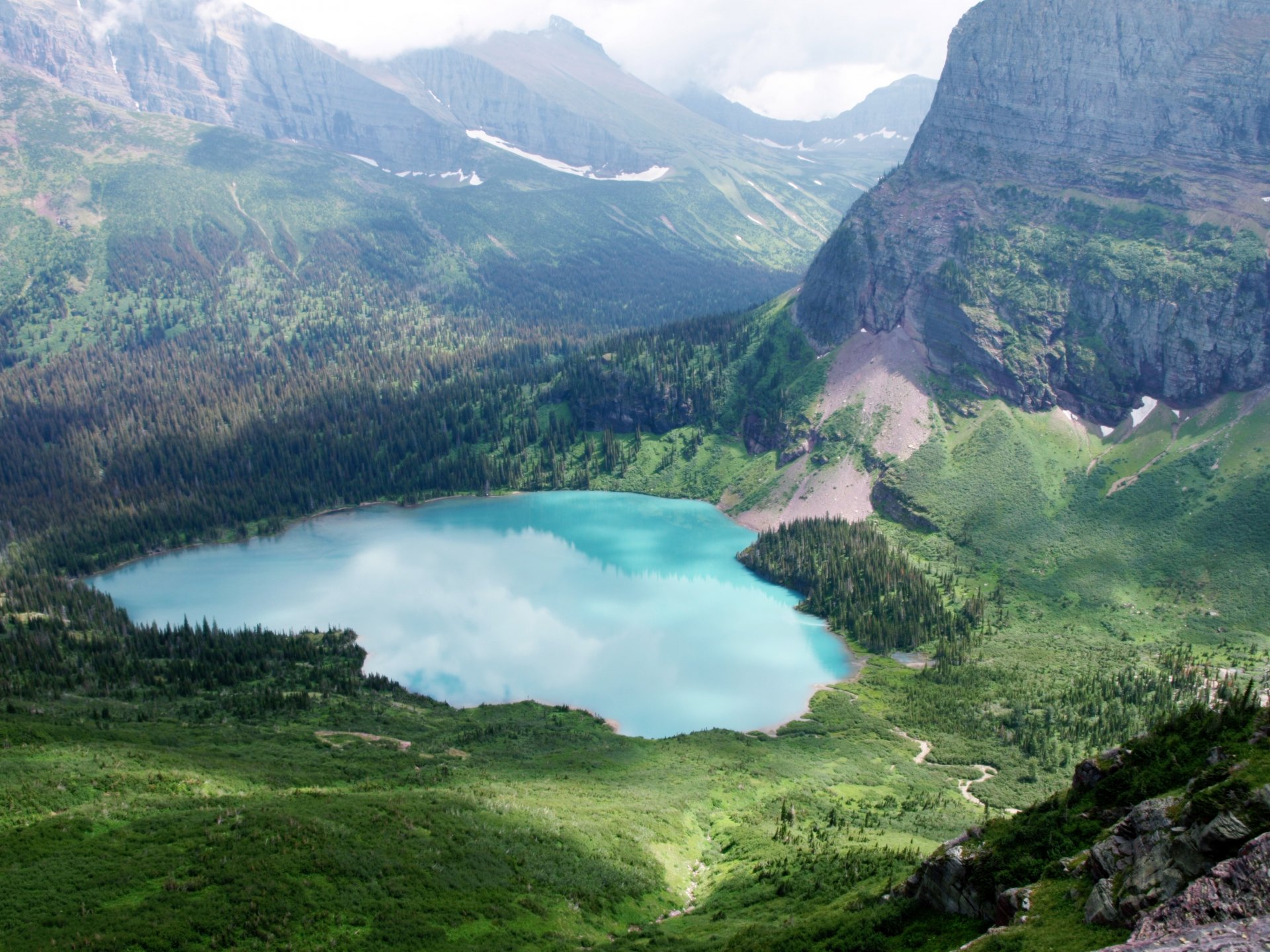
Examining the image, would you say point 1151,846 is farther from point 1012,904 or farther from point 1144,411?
point 1144,411

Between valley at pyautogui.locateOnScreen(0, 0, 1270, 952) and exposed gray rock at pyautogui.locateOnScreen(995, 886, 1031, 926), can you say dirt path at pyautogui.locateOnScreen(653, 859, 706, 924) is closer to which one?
valley at pyautogui.locateOnScreen(0, 0, 1270, 952)

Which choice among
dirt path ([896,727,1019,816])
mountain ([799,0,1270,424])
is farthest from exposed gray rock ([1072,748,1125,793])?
mountain ([799,0,1270,424])

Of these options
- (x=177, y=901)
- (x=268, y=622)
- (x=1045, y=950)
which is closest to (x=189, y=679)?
(x=268, y=622)

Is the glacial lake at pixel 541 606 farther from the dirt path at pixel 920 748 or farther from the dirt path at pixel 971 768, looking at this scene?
the dirt path at pixel 971 768

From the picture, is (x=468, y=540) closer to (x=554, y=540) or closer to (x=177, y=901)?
(x=554, y=540)

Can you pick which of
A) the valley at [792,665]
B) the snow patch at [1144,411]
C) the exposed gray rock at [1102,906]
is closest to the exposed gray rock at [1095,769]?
the valley at [792,665]

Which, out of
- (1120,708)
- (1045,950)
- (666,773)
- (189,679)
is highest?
Answer: (1045,950)
